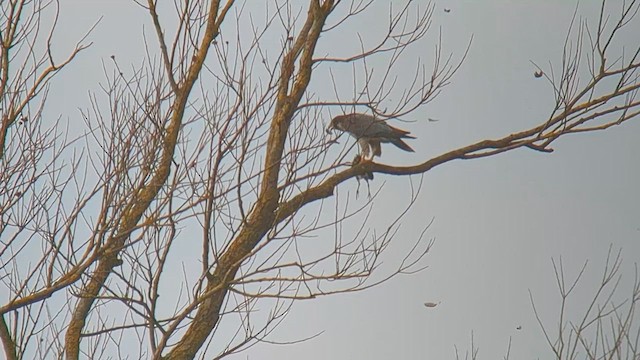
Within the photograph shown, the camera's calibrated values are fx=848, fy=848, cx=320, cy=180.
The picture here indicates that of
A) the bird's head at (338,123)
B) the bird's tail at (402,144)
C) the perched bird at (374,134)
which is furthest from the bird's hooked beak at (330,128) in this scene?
the bird's tail at (402,144)

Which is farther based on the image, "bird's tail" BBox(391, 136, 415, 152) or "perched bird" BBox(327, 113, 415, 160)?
"bird's tail" BBox(391, 136, 415, 152)

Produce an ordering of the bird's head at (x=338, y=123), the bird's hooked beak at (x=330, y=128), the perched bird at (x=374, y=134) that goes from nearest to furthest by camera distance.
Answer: the bird's hooked beak at (x=330, y=128) < the bird's head at (x=338, y=123) < the perched bird at (x=374, y=134)

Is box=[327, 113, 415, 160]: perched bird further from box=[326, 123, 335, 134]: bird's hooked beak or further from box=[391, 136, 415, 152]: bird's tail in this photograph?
box=[326, 123, 335, 134]: bird's hooked beak

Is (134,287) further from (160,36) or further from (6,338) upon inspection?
(160,36)

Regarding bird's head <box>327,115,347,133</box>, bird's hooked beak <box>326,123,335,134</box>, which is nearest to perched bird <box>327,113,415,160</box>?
bird's head <box>327,115,347,133</box>

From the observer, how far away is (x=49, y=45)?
4.07 metres

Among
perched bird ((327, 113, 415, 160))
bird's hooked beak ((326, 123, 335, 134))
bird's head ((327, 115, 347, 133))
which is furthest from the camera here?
perched bird ((327, 113, 415, 160))

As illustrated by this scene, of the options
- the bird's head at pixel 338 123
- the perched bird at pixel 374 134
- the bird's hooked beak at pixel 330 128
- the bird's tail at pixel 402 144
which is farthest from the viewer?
the bird's tail at pixel 402 144

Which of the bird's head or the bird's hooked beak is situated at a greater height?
the bird's head

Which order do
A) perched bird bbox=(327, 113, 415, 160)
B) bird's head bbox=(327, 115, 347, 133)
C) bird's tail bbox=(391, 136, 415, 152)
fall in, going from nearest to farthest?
bird's head bbox=(327, 115, 347, 133) < perched bird bbox=(327, 113, 415, 160) < bird's tail bbox=(391, 136, 415, 152)

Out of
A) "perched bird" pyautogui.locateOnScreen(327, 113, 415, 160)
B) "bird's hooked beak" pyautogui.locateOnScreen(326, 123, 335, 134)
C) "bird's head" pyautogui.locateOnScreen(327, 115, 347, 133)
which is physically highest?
"perched bird" pyautogui.locateOnScreen(327, 113, 415, 160)

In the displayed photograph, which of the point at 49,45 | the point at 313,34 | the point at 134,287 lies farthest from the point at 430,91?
the point at 49,45

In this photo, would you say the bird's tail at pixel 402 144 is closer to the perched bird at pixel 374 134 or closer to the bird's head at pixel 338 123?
the perched bird at pixel 374 134

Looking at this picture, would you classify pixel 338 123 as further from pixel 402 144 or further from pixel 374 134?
pixel 402 144
